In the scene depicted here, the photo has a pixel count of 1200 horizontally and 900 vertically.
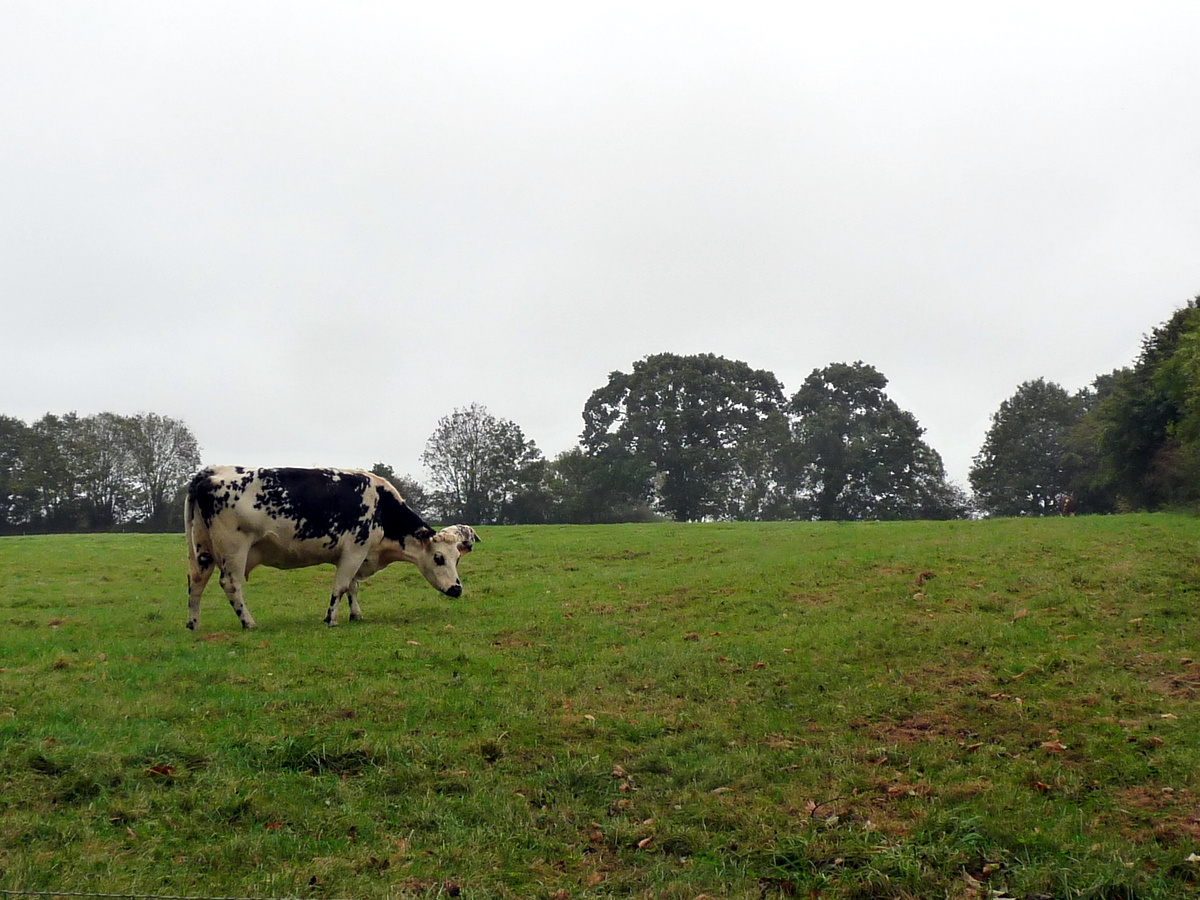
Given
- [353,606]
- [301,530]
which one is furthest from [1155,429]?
[301,530]

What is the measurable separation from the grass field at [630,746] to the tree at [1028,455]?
52756mm

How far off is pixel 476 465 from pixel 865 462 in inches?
1192

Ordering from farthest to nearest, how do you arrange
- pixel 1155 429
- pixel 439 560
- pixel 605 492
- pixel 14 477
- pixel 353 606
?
pixel 605 492 → pixel 14 477 → pixel 1155 429 → pixel 439 560 → pixel 353 606

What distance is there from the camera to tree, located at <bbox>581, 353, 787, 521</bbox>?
67.9 metres

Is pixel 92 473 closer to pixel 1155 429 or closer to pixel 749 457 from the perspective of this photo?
pixel 749 457

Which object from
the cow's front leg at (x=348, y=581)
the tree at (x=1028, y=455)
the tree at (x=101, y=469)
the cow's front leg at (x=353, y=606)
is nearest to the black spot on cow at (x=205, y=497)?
the cow's front leg at (x=348, y=581)

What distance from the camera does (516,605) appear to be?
17.1 m

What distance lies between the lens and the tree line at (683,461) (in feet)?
211

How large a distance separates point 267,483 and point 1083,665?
1321 cm

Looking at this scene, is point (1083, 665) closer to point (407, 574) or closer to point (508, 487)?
point (407, 574)

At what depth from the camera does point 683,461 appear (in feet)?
221

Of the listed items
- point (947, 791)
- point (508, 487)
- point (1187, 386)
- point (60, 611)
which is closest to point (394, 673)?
point (947, 791)

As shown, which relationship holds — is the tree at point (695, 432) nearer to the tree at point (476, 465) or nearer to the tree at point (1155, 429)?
the tree at point (476, 465)

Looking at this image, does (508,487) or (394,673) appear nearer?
(394,673)
